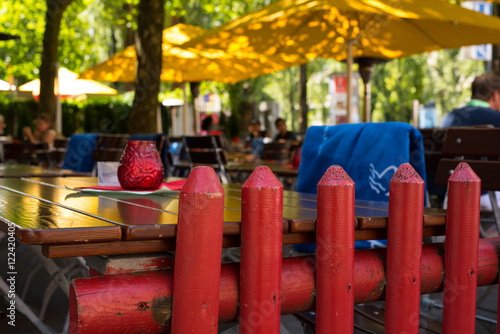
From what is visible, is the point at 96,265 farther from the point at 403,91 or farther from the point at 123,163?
the point at 403,91

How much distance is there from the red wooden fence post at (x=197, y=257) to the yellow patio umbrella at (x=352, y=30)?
5.24 m

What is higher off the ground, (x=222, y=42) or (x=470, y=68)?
(x=470, y=68)

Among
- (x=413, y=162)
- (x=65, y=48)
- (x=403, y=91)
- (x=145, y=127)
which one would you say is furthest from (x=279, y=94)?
(x=413, y=162)

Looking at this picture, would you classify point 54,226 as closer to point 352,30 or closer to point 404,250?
point 404,250

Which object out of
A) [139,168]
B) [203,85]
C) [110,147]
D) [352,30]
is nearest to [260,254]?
[139,168]

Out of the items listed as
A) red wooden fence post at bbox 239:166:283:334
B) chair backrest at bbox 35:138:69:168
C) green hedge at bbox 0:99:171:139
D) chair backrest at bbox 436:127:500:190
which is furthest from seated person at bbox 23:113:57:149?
green hedge at bbox 0:99:171:139

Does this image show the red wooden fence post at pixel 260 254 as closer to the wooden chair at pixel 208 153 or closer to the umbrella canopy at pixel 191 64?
the wooden chair at pixel 208 153

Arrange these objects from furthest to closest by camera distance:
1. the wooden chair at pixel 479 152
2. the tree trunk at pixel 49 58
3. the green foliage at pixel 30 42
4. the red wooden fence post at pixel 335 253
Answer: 1. the green foliage at pixel 30 42
2. the tree trunk at pixel 49 58
3. the wooden chair at pixel 479 152
4. the red wooden fence post at pixel 335 253

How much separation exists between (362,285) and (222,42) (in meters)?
6.18

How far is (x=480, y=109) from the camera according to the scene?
4.90m

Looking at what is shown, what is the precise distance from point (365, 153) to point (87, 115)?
22614mm

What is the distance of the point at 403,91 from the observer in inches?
1230

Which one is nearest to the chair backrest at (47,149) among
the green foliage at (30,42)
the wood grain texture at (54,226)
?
the wood grain texture at (54,226)

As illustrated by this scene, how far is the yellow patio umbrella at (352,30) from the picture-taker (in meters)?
6.84
